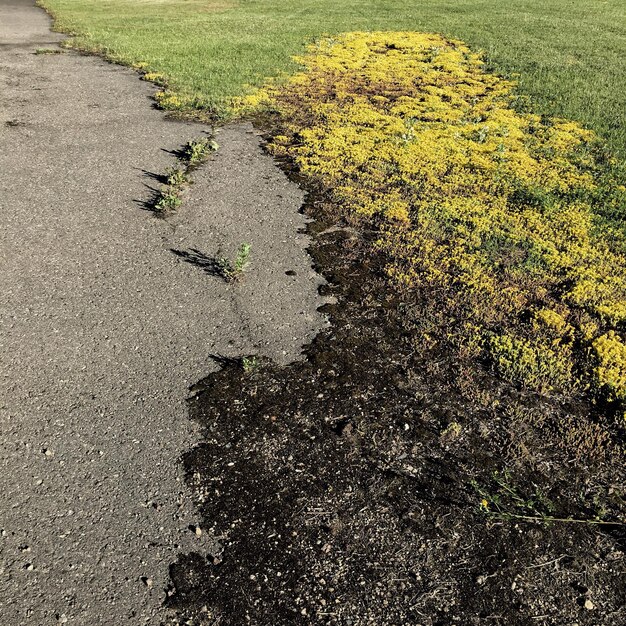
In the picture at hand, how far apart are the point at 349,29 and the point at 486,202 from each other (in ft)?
74.9

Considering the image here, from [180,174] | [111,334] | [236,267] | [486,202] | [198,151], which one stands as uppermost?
[198,151]

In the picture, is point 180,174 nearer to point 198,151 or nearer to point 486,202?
point 198,151

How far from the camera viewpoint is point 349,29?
1180 inches

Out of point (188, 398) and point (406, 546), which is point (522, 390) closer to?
point (406, 546)

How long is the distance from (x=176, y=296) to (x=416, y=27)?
2870cm

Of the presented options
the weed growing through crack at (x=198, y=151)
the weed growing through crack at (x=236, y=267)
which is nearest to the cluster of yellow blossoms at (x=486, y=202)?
the weed growing through crack at (x=198, y=151)

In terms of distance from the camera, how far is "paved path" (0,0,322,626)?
4.86m

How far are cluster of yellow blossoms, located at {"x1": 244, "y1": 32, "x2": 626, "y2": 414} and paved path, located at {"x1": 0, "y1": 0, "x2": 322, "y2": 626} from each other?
1.86 metres

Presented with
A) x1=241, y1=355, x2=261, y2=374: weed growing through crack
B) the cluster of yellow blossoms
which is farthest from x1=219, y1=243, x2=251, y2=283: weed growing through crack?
the cluster of yellow blossoms

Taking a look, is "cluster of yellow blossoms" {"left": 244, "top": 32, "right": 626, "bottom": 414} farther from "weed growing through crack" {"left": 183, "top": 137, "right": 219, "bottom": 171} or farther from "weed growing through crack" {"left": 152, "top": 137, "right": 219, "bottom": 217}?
"weed growing through crack" {"left": 152, "top": 137, "right": 219, "bottom": 217}

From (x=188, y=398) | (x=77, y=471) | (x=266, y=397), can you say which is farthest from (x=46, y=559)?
(x=266, y=397)

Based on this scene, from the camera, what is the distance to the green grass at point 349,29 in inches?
744

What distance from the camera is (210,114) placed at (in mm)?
16203

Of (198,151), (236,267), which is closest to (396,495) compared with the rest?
(236,267)
